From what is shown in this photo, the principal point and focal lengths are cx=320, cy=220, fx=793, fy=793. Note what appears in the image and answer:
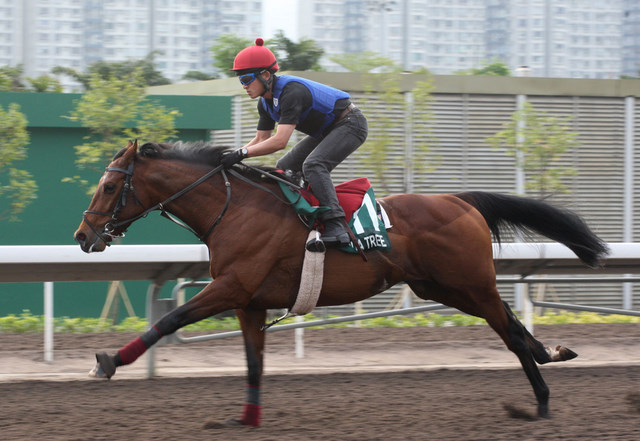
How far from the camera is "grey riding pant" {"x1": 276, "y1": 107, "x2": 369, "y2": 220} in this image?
15.9 ft

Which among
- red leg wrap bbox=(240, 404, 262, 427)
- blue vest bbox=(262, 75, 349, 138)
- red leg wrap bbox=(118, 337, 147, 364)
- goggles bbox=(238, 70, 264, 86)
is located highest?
goggles bbox=(238, 70, 264, 86)

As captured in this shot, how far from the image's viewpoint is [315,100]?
195 inches

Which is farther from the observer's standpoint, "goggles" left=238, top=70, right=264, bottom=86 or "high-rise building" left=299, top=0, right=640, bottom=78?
"high-rise building" left=299, top=0, right=640, bottom=78

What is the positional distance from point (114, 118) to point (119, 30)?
11.7 metres

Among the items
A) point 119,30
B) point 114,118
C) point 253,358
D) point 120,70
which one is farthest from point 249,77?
point 119,30

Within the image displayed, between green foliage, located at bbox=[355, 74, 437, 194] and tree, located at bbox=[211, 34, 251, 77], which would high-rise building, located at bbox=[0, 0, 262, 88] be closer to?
tree, located at bbox=[211, 34, 251, 77]

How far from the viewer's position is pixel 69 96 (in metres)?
11.8

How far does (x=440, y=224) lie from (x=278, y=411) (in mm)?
1582

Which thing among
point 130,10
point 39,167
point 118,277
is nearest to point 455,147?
point 39,167

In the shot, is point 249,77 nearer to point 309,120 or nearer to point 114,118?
point 309,120

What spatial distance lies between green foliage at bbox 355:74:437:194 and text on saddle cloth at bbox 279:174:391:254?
605 cm

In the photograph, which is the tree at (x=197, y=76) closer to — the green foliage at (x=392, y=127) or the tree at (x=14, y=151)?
the green foliage at (x=392, y=127)

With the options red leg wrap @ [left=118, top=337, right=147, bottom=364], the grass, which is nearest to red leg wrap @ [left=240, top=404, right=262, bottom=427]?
red leg wrap @ [left=118, top=337, right=147, bottom=364]

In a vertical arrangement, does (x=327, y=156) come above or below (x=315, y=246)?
above
